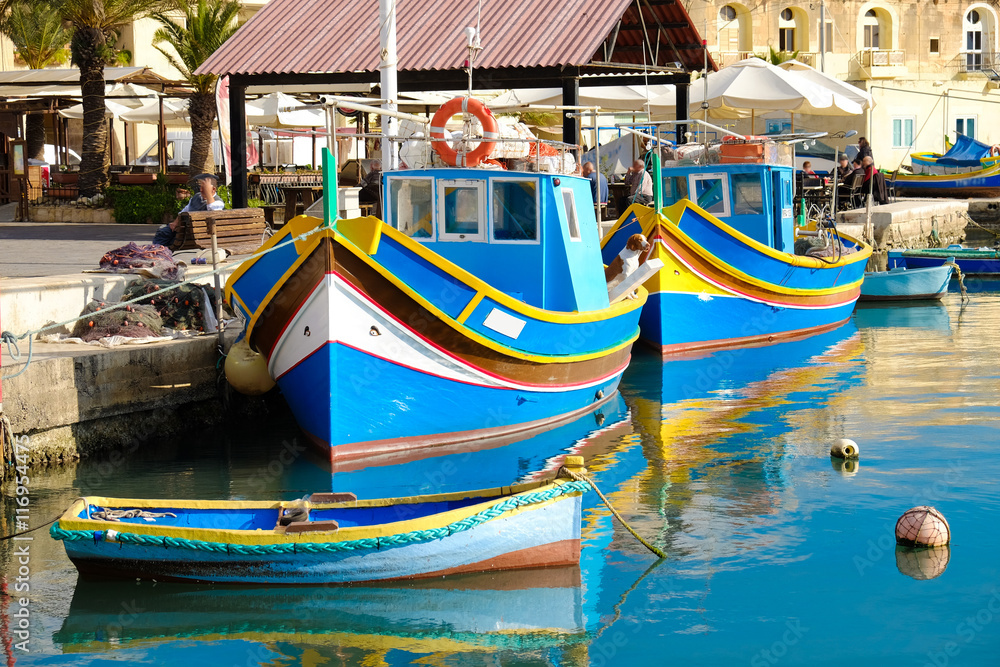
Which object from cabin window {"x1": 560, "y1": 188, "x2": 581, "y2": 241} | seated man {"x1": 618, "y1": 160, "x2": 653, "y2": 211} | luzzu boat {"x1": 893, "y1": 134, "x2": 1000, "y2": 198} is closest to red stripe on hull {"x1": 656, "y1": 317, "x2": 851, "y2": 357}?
seated man {"x1": 618, "y1": 160, "x2": 653, "y2": 211}

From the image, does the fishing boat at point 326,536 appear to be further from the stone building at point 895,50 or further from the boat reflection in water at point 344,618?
the stone building at point 895,50

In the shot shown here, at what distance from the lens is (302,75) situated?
18.5 metres

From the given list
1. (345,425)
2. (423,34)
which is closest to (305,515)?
(345,425)

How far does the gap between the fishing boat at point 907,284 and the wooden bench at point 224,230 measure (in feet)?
39.1

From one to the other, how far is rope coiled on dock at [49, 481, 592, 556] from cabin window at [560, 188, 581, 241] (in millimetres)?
4733

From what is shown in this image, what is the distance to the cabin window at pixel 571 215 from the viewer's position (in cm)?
1123

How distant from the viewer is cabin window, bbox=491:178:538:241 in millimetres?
10828

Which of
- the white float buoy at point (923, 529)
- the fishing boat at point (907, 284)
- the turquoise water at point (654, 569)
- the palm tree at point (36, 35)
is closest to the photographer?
the turquoise water at point (654, 569)

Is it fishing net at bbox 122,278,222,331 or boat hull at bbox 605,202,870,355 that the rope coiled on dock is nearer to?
fishing net at bbox 122,278,222,331

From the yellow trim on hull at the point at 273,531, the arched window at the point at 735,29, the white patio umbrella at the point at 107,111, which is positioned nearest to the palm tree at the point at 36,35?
the white patio umbrella at the point at 107,111

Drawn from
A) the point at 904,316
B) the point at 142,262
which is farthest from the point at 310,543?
the point at 904,316

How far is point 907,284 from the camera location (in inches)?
827

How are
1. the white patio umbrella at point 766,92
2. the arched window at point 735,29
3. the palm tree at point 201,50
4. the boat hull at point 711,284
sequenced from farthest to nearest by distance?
the arched window at point 735,29, the white patio umbrella at point 766,92, the palm tree at point 201,50, the boat hull at point 711,284

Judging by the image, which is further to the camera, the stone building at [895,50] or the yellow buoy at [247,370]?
the stone building at [895,50]
